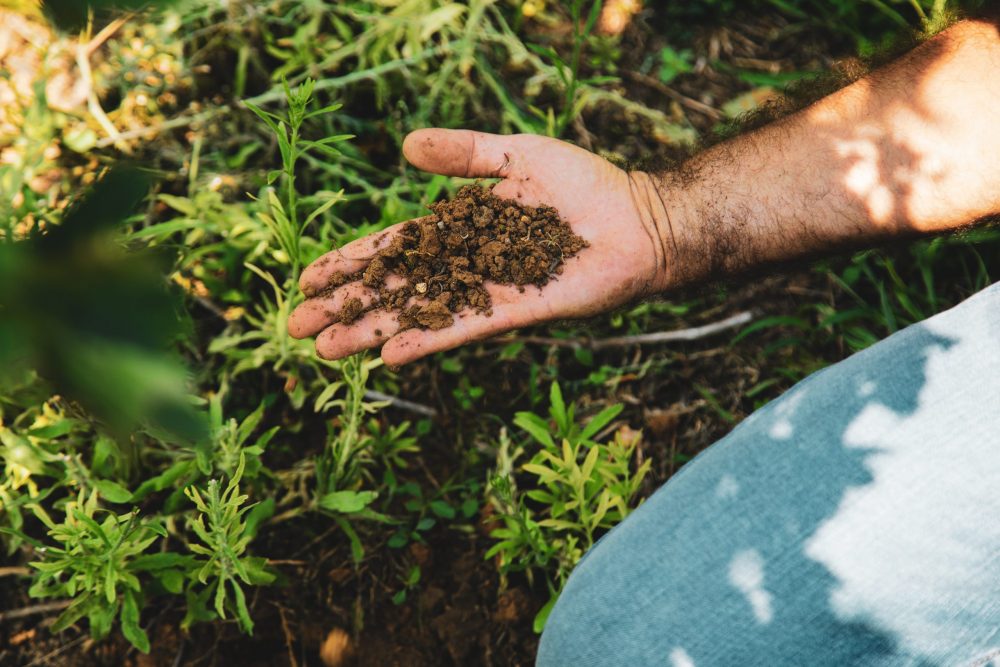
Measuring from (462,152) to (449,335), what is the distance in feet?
1.80

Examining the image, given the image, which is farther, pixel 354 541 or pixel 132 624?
pixel 354 541

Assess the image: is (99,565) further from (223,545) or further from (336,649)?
(336,649)

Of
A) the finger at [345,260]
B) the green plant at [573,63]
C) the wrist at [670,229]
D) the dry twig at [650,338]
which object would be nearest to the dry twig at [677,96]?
the green plant at [573,63]

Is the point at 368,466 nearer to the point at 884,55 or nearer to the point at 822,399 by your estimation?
the point at 822,399

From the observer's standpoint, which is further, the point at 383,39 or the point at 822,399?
the point at 383,39

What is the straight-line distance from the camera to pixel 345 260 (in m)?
1.90

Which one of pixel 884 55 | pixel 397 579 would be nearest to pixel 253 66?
pixel 397 579

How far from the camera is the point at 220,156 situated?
7.98 ft

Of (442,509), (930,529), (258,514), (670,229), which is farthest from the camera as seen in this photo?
(670,229)

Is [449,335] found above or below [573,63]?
below

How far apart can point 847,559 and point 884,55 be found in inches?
65.2

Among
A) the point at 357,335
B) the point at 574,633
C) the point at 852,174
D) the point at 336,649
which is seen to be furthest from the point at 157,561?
the point at 852,174

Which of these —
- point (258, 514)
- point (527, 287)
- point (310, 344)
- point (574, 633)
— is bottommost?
point (574, 633)

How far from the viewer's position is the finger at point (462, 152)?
6.51 feet
